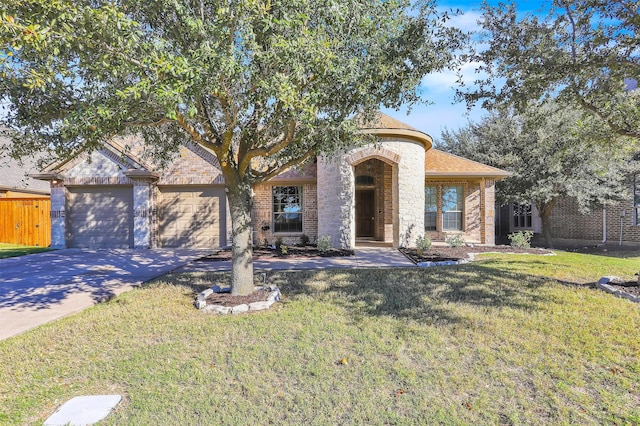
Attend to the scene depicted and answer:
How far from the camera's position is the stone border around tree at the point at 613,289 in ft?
19.7

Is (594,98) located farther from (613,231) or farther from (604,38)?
(613,231)

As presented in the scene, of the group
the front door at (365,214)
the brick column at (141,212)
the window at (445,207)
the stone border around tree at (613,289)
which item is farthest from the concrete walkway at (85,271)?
the stone border around tree at (613,289)

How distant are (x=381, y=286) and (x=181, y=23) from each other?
5.67 m

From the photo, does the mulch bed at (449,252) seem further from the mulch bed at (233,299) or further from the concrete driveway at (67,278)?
the concrete driveway at (67,278)

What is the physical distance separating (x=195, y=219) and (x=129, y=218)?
104 inches

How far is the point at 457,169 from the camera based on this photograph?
13.9 meters

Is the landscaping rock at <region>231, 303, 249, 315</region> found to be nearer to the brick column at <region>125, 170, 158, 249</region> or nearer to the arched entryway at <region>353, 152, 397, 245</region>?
the arched entryway at <region>353, 152, 397, 245</region>

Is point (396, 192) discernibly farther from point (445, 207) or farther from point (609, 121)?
point (609, 121)

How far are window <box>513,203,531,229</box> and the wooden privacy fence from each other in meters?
24.3

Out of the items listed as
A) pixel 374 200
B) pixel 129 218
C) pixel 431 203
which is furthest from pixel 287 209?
pixel 129 218

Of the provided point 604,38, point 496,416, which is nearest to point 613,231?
point 604,38

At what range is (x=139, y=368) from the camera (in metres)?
3.73

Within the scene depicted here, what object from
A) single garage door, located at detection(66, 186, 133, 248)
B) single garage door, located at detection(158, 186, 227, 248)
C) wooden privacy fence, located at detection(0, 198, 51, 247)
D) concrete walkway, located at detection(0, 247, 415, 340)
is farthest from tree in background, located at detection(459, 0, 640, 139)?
wooden privacy fence, located at detection(0, 198, 51, 247)

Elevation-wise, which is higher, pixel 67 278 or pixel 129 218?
pixel 129 218
